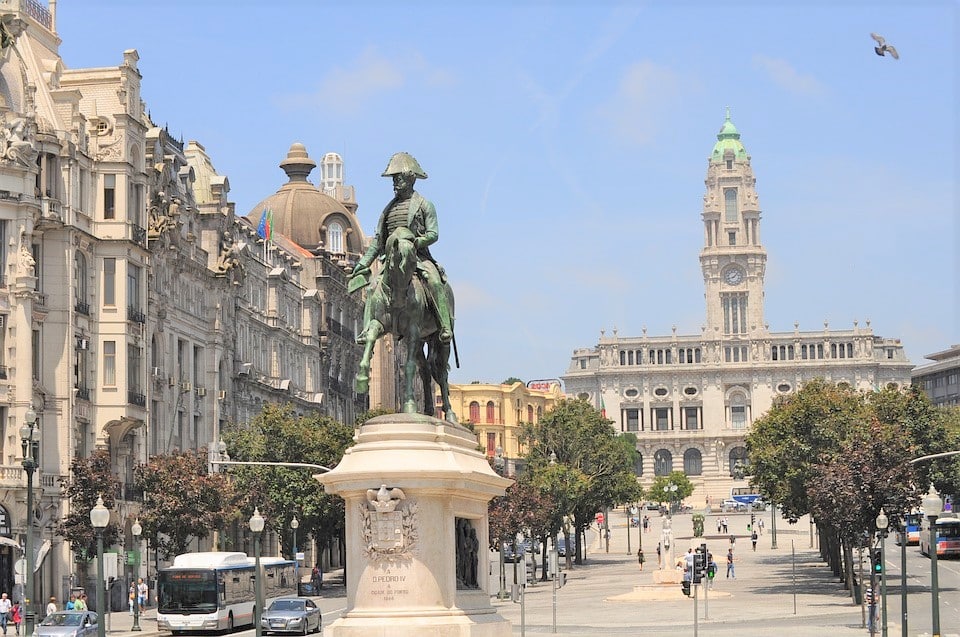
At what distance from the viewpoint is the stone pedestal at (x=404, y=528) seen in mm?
24172

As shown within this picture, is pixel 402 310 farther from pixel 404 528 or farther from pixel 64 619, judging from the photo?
pixel 64 619

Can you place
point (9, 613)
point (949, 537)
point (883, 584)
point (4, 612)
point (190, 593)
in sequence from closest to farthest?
point (883, 584), point (190, 593), point (4, 612), point (9, 613), point (949, 537)

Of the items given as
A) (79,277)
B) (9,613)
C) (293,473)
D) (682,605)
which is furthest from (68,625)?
(682,605)

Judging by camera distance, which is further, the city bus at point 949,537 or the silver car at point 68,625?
the city bus at point 949,537

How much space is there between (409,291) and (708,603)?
2059 inches

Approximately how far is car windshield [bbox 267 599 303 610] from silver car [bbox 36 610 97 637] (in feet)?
25.4

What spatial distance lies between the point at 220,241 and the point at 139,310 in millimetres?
17465

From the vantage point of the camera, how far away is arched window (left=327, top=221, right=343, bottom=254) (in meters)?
126

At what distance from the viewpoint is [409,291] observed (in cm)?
2581

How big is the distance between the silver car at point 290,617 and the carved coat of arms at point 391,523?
35.9 meters

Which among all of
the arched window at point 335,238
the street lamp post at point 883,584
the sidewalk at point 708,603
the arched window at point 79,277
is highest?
the arched window at point 335,238

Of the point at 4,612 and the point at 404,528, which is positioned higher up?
the point at 404,528

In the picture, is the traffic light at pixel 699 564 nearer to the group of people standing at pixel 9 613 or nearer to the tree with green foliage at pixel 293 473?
the group of people standing at pixel 9 613

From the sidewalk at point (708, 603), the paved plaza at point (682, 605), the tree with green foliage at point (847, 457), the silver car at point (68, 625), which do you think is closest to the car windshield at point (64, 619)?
the silver car at point (68, 625)
